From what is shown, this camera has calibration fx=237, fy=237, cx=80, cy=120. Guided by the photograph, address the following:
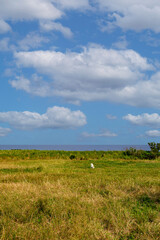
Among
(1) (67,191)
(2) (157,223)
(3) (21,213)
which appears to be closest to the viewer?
(2) (157,223)

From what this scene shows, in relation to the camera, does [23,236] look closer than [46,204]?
Yes

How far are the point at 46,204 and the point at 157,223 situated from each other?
294cm

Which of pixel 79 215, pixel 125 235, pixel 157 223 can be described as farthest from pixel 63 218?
pixel 157 223

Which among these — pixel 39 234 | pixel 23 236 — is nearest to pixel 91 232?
pixel 39 234

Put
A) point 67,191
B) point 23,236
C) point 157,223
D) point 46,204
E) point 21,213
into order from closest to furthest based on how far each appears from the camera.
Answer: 1. point 23,236
2. point 157,223
3. point 21,213
4. point 46,204
5. point 67,191

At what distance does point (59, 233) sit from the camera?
498cm

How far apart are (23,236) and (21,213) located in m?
1.26

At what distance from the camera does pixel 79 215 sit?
18.8 ft

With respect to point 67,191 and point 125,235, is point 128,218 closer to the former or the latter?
point 125,235

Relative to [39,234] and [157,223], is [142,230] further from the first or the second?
[39,234]

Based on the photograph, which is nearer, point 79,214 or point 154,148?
point 79,214

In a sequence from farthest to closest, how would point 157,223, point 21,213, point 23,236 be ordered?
point 21,213
point 157,223
point 23,236

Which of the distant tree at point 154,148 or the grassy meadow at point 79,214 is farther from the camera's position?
the distant tree at point 154,148

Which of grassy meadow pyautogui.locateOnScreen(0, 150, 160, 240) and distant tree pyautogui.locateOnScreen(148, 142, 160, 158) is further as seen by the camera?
distant tree pyautogui.locateOnScreen(148, 142, 160, 158)
